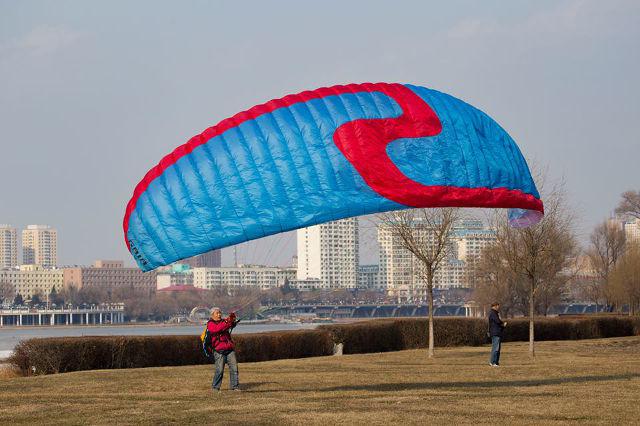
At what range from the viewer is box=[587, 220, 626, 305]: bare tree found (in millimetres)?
82250

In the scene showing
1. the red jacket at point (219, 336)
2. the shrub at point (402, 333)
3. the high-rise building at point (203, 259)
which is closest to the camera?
the red jacket at point (219, 336)

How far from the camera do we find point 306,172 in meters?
16.4

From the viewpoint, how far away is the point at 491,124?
18016mm

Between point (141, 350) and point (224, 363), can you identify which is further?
point (141, 350)

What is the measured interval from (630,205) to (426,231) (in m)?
53.5

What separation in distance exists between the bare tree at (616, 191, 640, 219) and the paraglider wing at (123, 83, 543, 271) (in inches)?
2768

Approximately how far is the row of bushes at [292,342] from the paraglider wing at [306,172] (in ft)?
36.5

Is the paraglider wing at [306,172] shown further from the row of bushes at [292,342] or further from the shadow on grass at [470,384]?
the row of bushes at [292,342]

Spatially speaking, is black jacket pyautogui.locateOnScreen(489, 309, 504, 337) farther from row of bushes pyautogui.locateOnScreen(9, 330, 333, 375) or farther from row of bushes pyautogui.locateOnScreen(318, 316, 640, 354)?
row of bushes pyautogui.locateOnScreen(318, 316, 640, 354)

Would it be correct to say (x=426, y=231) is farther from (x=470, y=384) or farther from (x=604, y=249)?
(x=604, y=249)

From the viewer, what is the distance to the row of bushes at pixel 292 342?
27172 millimetres

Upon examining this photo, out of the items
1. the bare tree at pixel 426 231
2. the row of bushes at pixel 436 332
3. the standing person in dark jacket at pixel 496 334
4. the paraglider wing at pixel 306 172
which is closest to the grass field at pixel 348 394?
the standing person in dark jacket at pixel 496 334

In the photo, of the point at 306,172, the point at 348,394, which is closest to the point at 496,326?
the point at 348,394

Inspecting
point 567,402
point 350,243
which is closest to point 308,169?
point 567,402
